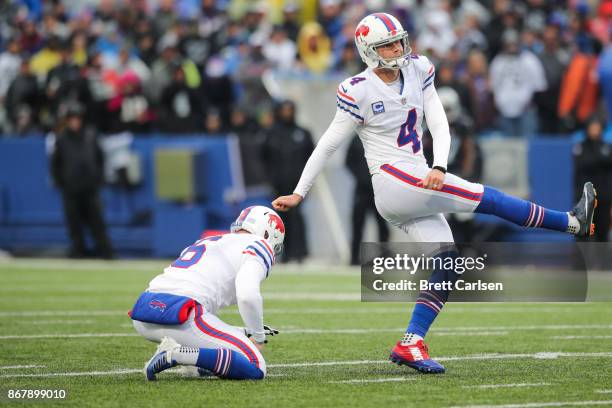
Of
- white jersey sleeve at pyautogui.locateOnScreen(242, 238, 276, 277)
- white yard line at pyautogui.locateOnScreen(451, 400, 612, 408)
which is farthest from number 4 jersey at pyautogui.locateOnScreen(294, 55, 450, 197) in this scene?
white yard line at pyautogui.locateOnScreen(451, 400, 612, 408)

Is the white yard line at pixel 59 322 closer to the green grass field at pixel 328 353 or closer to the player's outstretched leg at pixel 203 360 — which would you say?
the green grass field at pixel 328 353

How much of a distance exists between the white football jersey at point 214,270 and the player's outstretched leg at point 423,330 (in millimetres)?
913

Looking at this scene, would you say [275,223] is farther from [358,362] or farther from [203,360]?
[358,362]

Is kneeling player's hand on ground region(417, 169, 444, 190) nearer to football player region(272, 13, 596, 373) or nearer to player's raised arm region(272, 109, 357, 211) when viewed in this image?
football player region(272, 13, 596, 373)

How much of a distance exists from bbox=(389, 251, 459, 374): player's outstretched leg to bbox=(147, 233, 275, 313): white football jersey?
2.99ft

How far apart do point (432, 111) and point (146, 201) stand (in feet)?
31.7

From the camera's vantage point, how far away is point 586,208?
704 cm

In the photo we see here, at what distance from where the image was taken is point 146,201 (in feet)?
53.8

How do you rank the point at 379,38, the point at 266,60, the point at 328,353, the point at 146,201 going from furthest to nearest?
the point at 146,201 → the point at 266,60 → the point at 328,353 → the point at 379,38

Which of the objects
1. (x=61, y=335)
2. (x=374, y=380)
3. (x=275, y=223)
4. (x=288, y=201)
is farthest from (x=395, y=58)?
(x=61, y=335)

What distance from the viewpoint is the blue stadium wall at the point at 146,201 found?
14844 mm

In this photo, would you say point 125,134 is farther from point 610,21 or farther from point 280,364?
point 280,364

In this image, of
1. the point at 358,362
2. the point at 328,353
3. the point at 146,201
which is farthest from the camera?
the point at 146,201

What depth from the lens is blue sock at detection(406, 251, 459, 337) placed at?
7.00 meters
